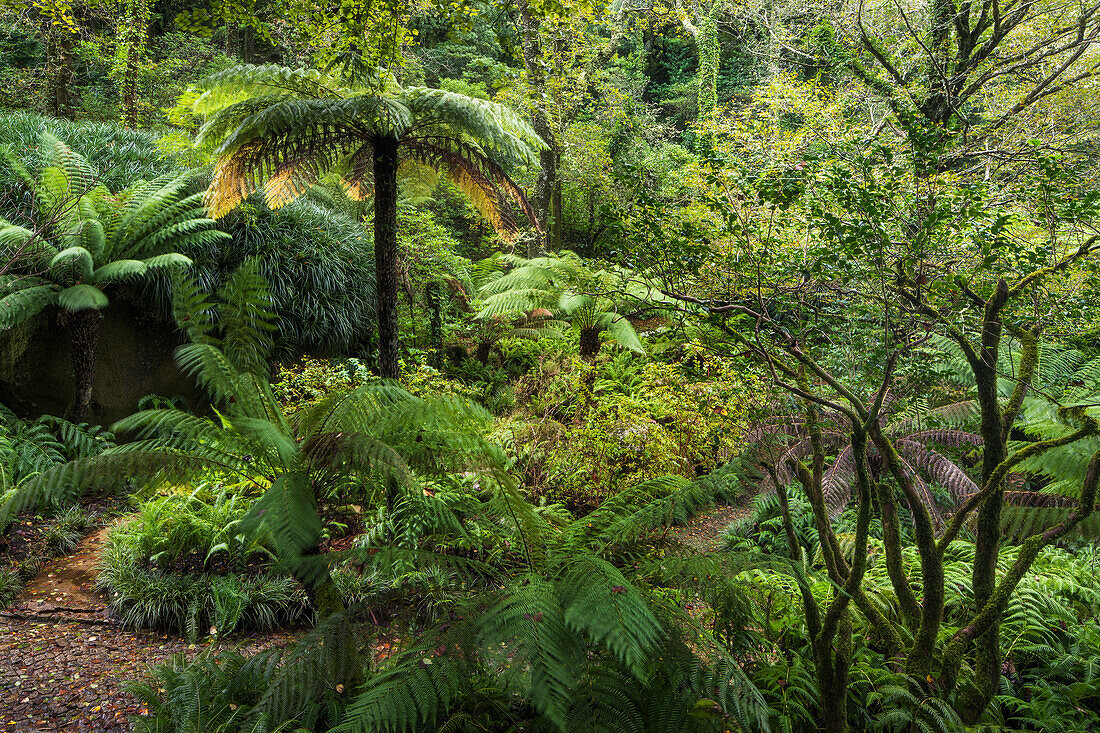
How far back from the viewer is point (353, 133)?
4688mm

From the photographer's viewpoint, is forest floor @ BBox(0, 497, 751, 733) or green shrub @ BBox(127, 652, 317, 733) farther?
forest floor @ BBox(0, 497, 751, 733)

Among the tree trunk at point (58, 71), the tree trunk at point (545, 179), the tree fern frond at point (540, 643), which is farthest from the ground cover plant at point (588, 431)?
the tree trunk at point (545, 179)

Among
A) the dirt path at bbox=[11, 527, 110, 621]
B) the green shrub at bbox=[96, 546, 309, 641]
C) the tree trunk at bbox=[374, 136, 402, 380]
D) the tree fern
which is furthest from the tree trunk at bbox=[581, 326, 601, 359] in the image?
the dirt path at bbox=[11, 527, 110, 621]

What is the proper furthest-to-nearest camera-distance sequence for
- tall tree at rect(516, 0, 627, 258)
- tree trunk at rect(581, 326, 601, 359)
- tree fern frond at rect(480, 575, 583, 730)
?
tall tree at rect(516, 0, 627, 258) → tree trunk at rect(581, 326, 601, 359) → tree fern frond at rect(480, 575, 583, 730)

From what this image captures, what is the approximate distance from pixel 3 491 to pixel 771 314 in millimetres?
5060

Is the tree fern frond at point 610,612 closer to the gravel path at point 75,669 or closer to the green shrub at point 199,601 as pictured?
the gravel path at point 75,669

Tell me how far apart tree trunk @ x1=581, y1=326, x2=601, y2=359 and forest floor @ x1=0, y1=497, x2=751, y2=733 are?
13.6 feet

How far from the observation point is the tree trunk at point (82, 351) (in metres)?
5.26

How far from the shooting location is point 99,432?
5.58m

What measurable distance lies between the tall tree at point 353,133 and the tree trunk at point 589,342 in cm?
202

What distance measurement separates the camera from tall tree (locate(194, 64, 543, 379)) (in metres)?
4.22

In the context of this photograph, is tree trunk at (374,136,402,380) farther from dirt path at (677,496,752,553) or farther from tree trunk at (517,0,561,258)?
tree trunk at (517,0,561,258)

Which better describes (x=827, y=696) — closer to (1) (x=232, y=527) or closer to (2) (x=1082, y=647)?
(2) (x=1082, y=647)

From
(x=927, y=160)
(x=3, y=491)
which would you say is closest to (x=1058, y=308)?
(x=927, y=160)
